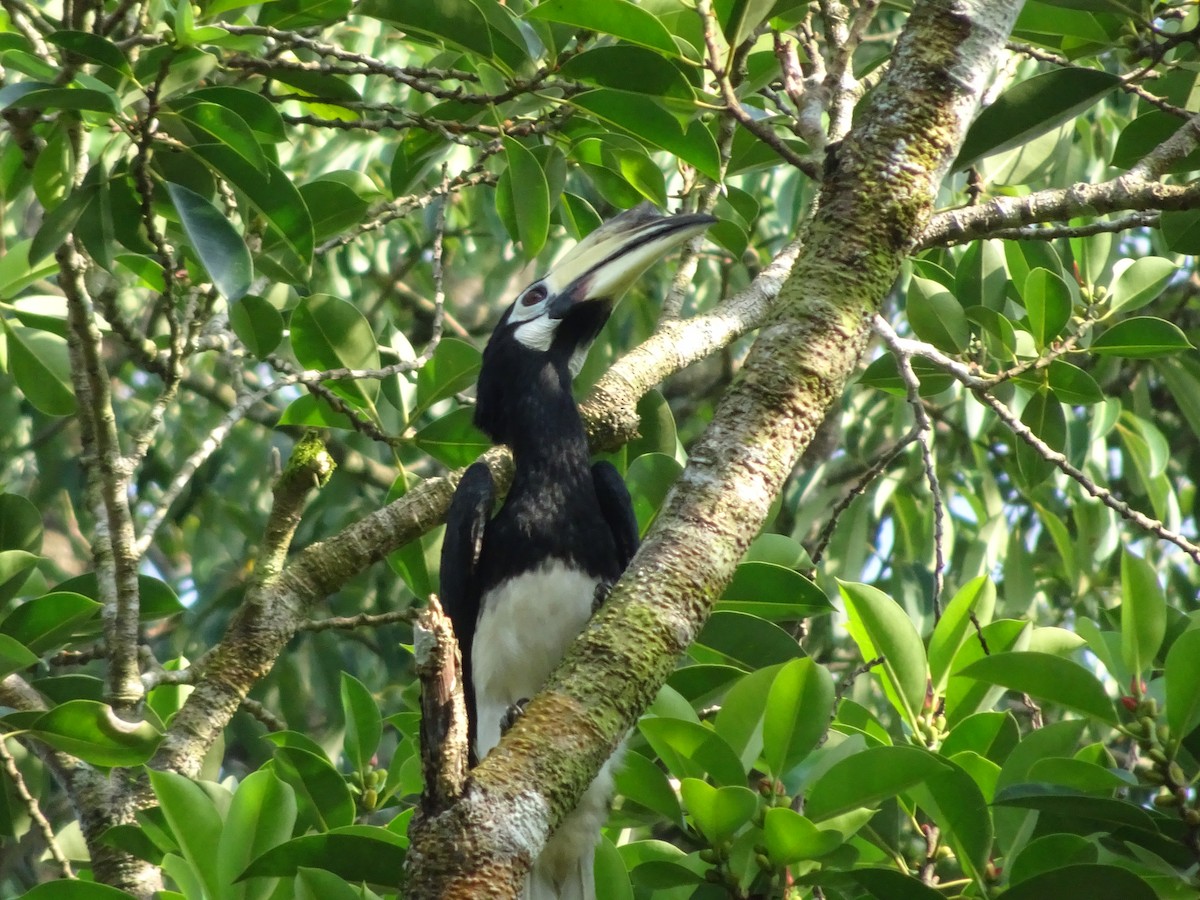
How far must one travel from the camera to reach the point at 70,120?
215 centimetres

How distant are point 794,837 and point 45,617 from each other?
1.36 m

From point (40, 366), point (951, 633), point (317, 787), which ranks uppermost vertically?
point (40, 366)

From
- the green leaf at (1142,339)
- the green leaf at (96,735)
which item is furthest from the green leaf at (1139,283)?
the green leaf at (96,735)

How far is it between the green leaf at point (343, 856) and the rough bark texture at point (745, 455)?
1.41ft

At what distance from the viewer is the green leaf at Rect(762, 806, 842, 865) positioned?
1667 mm

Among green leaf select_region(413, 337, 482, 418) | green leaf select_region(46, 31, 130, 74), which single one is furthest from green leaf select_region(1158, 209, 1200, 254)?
green leaf select_region(46, 31, 130, 74)

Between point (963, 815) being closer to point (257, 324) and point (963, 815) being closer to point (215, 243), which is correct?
point (215, 243)

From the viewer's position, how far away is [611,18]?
2.04 meters

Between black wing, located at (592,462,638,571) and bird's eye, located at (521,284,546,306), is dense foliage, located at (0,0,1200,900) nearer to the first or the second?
black wing, located at (592,462,638,571)

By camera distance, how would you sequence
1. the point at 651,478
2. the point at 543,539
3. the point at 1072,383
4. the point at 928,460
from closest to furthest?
the point at 928,460
the point at 1072,383
the point at 651,478
the point at 543,539

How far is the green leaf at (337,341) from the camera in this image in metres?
2.69

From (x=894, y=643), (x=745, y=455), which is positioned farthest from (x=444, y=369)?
(x=745, y=455)

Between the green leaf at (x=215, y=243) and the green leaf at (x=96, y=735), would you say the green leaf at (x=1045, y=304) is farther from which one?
the green leaf at (x=96, y=735)

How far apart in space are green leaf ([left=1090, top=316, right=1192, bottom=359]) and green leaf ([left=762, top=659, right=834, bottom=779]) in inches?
43.2
